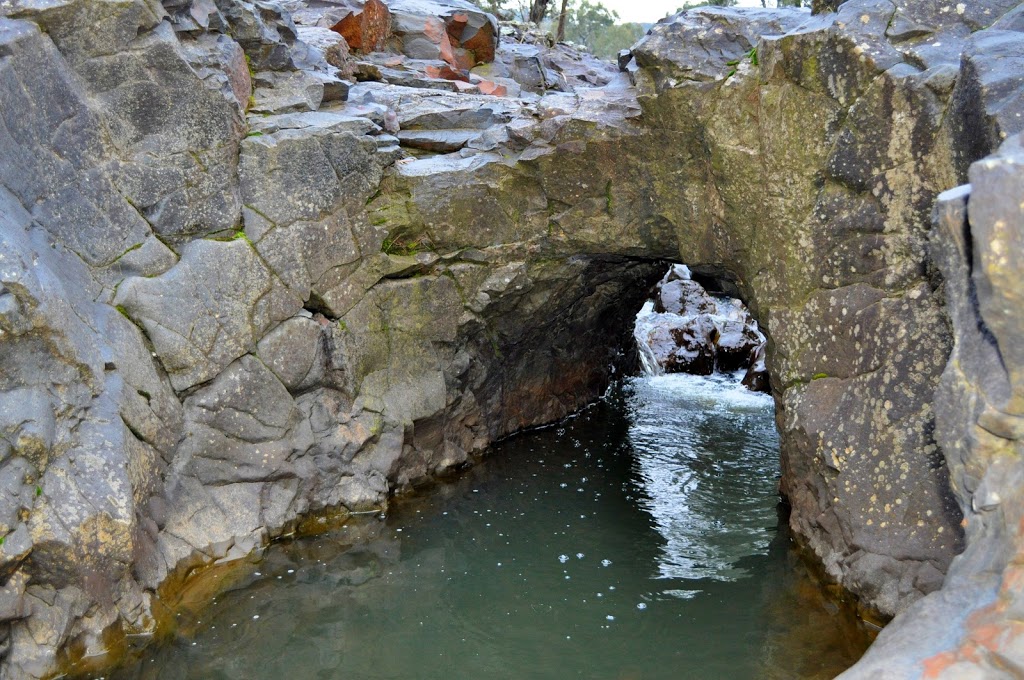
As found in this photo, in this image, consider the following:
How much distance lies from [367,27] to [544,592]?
386 inches

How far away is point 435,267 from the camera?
403 inches

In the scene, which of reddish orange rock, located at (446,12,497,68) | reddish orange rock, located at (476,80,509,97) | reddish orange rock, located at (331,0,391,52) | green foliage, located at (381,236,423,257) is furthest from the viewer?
reddish orange rock, located at (446,12,497,68)

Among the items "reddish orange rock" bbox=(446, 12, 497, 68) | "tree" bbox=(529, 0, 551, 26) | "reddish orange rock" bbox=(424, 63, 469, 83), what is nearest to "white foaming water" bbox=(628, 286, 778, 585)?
"reddish orange rock" bbox=(424, 63, 469, 83)

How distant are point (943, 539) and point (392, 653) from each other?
4.64 meters

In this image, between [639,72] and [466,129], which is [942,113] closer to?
[639,72]

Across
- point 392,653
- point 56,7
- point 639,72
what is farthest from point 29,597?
point 639,72

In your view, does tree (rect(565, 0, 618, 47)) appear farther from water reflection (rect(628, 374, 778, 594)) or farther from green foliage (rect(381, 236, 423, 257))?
green foliage (rect(381, 236, 423, 257))

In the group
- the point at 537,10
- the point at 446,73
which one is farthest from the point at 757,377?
the point at 537,10

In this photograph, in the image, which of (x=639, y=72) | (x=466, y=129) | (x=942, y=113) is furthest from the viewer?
(x=466, y=129)

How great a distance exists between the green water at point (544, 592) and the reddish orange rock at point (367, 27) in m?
7.27

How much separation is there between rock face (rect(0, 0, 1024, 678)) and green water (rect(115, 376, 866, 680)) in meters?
0.58

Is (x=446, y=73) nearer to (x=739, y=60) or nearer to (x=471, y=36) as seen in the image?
(x=471, y=36)

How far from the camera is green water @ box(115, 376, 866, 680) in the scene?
709cm

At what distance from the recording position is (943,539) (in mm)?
6953
